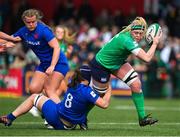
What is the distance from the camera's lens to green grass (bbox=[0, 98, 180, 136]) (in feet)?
44.2

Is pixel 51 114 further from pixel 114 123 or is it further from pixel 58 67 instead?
pixel 114 123

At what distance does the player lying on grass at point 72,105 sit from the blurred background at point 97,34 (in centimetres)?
1030

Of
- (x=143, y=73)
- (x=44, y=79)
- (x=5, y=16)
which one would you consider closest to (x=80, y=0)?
(x=5, y=16)

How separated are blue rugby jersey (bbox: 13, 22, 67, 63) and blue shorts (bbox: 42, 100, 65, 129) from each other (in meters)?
1.64

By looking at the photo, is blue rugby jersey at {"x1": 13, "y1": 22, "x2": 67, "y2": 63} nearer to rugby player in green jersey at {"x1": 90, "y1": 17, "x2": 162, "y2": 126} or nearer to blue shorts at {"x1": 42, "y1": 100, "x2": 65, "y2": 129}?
rugby player in green jersey at {"x1": 90, "y1": 17, "x2": 162, "y2": 126}

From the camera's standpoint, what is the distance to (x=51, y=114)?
1376 cm

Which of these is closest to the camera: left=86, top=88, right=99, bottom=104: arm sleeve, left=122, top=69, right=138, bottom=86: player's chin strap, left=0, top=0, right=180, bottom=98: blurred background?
left=86, top=88, right=99, bottom=104: arm sleeve

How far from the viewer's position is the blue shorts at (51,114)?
13750 mm

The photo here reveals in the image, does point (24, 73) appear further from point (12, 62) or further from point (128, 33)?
point (128, 33)

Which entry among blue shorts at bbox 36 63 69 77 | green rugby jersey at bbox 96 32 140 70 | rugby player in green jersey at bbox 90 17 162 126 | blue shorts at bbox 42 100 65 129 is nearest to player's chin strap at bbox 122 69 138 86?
rugby player in green jersey at bbox 90 17 162 126

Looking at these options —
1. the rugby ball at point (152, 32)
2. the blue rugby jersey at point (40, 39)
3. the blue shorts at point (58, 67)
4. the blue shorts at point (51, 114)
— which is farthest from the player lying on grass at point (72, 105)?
the blue shorts at point (58, 67)

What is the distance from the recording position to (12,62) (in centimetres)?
2731

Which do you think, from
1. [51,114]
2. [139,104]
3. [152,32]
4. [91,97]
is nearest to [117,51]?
[152,32]

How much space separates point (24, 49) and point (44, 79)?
40.9 ft
